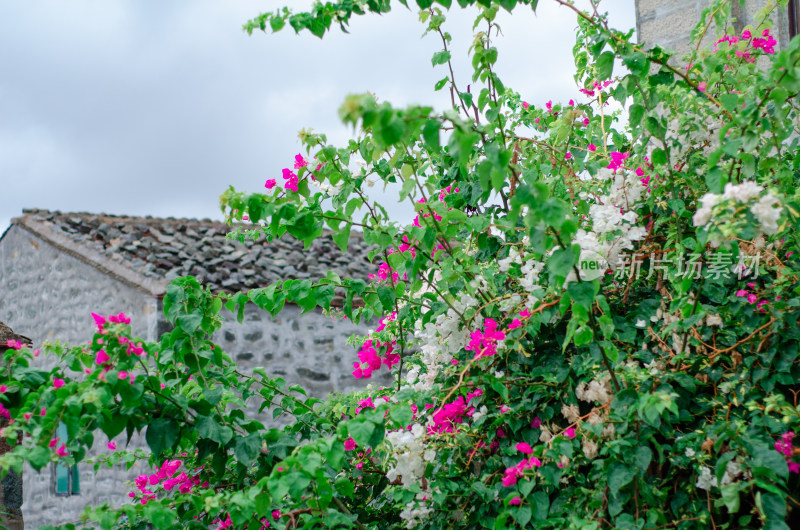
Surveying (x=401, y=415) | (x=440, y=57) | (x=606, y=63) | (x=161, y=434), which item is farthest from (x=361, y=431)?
(x=440, y=57)

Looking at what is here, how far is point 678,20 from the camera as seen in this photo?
165 inches

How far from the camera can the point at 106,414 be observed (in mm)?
1814

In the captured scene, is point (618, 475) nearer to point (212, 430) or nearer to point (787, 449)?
point (787, 449)

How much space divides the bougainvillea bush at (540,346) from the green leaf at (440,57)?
0.01 m

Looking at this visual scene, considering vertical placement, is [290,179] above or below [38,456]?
above

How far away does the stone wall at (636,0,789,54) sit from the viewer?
3984 mm

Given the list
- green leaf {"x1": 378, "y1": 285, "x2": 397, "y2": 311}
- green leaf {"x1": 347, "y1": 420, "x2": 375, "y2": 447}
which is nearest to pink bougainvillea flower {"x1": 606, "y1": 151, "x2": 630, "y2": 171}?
green leaf {"x1": 378, "y1": 285, "x2": 397, "y2": 311}

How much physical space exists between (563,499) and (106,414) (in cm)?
135

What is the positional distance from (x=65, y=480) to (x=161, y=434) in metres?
5.30

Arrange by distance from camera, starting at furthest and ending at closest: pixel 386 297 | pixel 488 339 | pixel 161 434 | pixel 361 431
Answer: pixel 386 297 < pixel 488 339 < pixel 161 434 < pixel 361 431

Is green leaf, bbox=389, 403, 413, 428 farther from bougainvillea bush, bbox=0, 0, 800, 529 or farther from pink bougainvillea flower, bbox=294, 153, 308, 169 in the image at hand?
pink bougainvillea flower, bbox=294, 153, 308, 169

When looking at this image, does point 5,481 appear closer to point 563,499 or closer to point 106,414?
point 106,414

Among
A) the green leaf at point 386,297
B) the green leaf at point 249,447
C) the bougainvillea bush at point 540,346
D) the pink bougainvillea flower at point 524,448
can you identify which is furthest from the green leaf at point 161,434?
the pink bougainvillea flower at point 524,448

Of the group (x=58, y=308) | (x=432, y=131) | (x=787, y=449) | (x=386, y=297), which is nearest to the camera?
(x=432, y=131)
